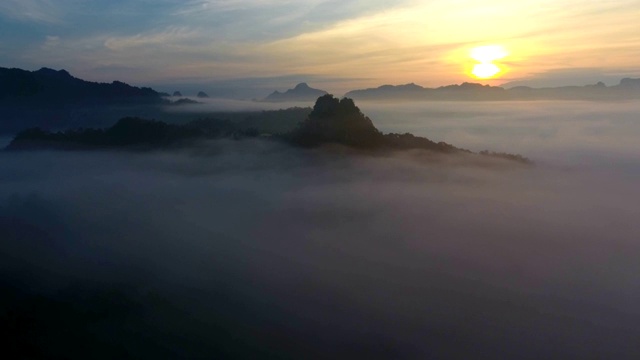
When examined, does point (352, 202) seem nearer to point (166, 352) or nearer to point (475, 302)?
point (475, 302)

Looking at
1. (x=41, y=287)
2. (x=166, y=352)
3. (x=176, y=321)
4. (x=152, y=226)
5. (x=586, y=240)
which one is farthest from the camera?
(x=586, y=240)

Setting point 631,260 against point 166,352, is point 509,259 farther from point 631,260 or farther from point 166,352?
point 166,352

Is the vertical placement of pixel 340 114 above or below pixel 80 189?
above

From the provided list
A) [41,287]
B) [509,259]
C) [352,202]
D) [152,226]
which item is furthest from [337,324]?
[352,202]

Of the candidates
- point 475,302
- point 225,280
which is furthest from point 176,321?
point 475,302

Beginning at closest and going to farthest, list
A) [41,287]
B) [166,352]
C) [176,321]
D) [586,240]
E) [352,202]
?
[166,352] → [176,321] → [41,287] → [586,240] → [352,202]

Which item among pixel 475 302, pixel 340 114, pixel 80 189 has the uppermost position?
pixel 340 114

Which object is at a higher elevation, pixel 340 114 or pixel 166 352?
pixel 340 114

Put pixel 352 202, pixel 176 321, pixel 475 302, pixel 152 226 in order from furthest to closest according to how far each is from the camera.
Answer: pixel 352 202, pixel 152 226, pixel 475 302, pixel 176 321

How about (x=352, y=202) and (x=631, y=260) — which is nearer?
(x=631, y=260)
